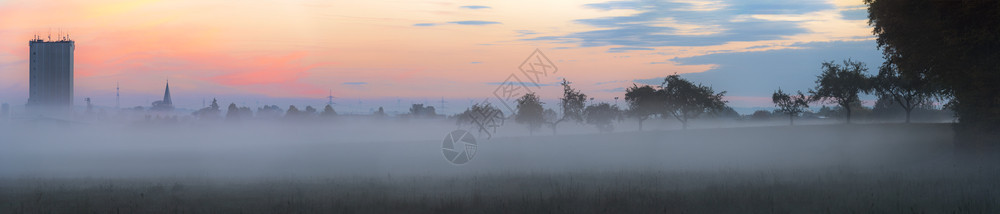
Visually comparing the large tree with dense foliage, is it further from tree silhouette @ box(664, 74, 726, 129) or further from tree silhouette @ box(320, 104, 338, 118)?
tree silhouette @ box(320, 104, 338, 118)

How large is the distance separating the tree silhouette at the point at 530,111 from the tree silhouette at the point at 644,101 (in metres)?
11.6

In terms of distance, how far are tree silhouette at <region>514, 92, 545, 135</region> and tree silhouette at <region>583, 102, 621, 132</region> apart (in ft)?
19.6

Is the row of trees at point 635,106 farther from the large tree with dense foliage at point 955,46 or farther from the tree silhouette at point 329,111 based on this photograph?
the tree silhouette at point 329,111

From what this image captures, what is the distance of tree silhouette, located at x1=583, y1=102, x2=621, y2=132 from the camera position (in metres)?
96.8

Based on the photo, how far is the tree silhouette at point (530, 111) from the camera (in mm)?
94812

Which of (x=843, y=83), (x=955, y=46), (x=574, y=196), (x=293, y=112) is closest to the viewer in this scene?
(x=574, y=196)

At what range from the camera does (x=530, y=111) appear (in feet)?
311

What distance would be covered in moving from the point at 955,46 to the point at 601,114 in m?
72.5

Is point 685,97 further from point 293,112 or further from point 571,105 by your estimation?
point 293,112

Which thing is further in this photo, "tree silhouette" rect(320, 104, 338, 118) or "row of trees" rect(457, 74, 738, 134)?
"tree silhouette" rect(320, 104, 338, 118)

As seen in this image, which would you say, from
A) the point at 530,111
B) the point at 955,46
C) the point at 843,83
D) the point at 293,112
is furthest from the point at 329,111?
the point at 955,46

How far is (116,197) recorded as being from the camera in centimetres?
1808

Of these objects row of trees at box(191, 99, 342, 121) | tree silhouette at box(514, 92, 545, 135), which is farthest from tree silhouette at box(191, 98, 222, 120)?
tree silhouette at box(514, 92, 545, 135)

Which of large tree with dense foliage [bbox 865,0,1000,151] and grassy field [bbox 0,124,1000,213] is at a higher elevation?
large tree with dense foliage [bbox 865,0,1000,151]
